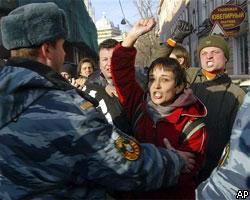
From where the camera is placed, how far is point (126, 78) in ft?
9.44

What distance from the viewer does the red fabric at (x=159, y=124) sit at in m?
2.47

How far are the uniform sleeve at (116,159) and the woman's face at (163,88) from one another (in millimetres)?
741

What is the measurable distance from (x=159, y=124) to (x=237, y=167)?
1.26m

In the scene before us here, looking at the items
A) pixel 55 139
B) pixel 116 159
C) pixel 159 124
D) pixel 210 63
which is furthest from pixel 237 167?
pixel 210 63

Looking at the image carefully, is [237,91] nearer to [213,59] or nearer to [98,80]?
[213,59]

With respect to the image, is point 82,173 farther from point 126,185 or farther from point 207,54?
point 207,54

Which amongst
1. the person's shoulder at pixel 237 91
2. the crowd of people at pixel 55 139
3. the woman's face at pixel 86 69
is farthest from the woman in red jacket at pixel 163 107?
the woman's face at pixel 86 69

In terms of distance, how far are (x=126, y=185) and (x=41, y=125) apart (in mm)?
435

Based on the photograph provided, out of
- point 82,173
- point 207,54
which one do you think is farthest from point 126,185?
point 207,54

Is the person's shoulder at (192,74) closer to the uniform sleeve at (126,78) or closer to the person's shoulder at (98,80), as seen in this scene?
the person's shoulder at (98,80)

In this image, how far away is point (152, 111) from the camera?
271cm

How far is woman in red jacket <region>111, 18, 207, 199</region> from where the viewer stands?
2.50 metres

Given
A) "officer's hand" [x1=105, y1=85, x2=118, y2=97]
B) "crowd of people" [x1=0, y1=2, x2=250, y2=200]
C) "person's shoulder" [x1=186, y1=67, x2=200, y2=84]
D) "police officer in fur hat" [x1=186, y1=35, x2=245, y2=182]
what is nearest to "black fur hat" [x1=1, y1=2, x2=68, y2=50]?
"crowd of people" [x1=0, y1=2, x2=250, y2=200]

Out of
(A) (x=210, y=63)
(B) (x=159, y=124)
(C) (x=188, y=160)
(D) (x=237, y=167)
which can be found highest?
(A) (x=210, y=63)
